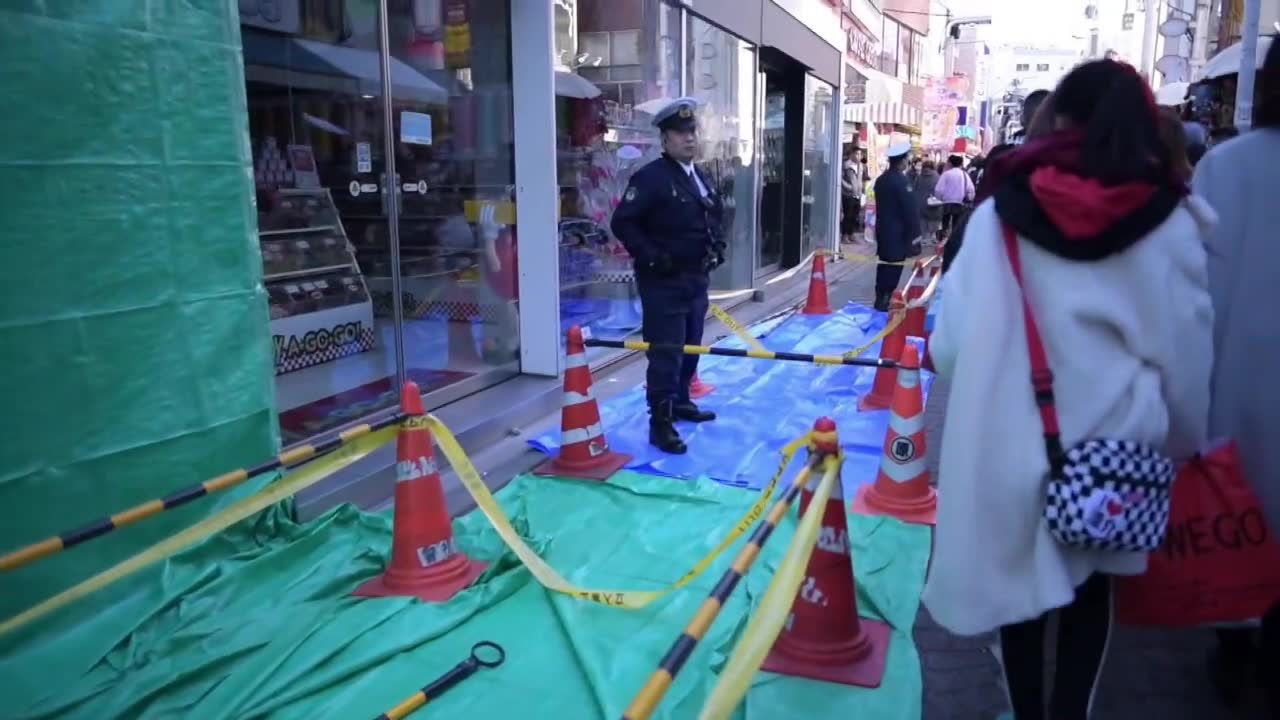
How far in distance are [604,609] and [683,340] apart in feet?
7.66

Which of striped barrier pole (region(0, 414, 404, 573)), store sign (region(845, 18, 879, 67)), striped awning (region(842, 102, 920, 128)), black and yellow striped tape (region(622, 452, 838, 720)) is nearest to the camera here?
black and yellow striped tape (region(622, 452, 838, 720))

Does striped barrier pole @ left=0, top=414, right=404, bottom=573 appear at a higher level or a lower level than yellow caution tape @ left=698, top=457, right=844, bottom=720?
higher

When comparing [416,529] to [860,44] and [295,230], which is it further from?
[860,44]

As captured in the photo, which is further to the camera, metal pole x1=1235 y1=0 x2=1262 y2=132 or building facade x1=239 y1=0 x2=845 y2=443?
metal pole x1=1235 y1=0 x2=1262 y2=132

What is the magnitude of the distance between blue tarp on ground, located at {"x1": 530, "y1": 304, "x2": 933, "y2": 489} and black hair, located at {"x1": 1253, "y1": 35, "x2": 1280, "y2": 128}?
3.04 m

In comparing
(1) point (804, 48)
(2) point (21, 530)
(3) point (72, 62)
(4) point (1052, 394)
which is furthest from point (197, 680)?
(1) point (804, 48)

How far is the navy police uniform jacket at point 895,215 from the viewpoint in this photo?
1030cm

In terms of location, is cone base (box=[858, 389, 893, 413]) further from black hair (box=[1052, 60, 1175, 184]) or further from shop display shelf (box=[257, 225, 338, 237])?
black hair (box=[1052, 60, 1175, 184])

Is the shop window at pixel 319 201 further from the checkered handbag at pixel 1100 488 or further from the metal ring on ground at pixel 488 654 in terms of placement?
the checkered handbag at pixel 1100 488

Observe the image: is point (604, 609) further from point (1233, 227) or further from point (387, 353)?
point (387, 353)

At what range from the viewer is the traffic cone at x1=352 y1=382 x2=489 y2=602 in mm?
3693

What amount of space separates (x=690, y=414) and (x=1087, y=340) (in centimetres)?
422

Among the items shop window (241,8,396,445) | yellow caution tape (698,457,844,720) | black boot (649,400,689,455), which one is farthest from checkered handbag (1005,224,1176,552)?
shop window (241,8,396,445)

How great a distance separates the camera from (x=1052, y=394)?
2.09m
